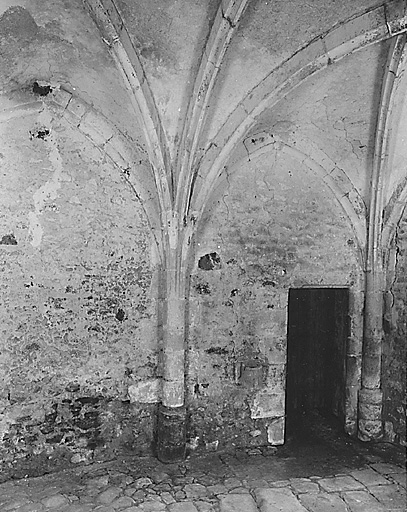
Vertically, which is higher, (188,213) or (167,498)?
(188,213)

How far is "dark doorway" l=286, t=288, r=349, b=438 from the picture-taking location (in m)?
6.40

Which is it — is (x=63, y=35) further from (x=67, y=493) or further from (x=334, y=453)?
(x=334, y=453)

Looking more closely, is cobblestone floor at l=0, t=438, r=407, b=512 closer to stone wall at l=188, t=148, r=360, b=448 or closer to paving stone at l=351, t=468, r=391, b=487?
paving stone at l=351, t=468, r=391, b=487

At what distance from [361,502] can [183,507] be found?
59.7 inches

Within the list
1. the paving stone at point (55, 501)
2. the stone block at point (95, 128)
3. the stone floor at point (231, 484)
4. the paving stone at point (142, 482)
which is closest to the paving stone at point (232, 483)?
the stone floor at point (231, 484)

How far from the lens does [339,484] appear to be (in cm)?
480

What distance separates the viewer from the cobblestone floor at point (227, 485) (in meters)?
4.36

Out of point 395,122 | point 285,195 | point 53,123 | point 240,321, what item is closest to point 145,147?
point 53,123

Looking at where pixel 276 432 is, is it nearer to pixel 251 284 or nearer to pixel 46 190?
pixel 251 284

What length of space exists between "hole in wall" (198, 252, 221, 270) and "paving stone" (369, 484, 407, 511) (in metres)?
2.53

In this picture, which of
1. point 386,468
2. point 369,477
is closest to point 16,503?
point 369,477

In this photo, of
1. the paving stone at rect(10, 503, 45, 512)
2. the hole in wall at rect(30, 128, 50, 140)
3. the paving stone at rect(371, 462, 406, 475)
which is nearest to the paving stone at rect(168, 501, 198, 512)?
the paving stone at rect(10, 503, 45, 512)

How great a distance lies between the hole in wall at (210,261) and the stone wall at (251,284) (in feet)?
0.03

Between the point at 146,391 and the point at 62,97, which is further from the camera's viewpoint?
the point at 146,391
